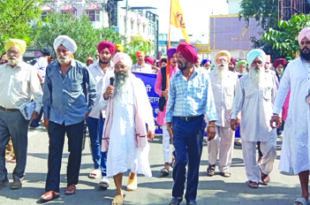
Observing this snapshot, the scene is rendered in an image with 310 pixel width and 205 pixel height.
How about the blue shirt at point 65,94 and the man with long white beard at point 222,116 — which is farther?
the man with long white beard at point 222,116

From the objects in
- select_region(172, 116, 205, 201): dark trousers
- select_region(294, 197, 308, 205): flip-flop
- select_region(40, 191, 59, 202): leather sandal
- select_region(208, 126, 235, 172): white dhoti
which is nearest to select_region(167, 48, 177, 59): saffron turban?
select_region(208, 126, 235, 172): white dhoti

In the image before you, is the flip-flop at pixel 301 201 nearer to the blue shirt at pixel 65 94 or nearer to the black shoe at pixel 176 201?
the black shoe at pixel 176 201

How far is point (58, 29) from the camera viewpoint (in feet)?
111

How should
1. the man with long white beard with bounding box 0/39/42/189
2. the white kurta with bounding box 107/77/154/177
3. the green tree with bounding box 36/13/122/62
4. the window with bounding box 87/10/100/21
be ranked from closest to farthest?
1. the white kurta with bounding box 107/77/154/177
2. the man with long white beard with bounding box 0/39/42/189
3. the green tree with bounding box 36/13/122/62
4. the window with bounding box 87/10/100/21

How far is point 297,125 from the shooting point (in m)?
5.28

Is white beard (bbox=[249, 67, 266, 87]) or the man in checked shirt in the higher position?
→ white beard (bbox=[249, 67, 266, 87])

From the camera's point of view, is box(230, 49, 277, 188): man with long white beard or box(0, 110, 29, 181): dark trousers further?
box(230, 49, 277, 188): man with long white beard

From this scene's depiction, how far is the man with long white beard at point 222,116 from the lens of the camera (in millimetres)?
7000

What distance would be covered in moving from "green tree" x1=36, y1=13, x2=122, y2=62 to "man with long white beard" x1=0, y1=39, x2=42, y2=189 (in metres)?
25.9

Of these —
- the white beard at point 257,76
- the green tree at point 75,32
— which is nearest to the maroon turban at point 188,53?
the white beard at point 257,76

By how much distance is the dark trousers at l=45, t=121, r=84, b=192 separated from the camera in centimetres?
570

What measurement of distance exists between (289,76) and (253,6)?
33.0 meters

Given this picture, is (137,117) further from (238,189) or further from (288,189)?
(288,189)

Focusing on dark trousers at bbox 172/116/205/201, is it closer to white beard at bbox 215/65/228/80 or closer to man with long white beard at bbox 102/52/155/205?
man with long white beard at bbox 102/52/155/205
